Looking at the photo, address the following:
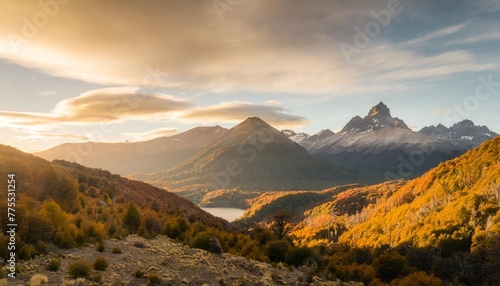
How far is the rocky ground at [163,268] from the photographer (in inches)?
631

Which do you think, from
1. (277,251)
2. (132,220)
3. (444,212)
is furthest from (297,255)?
(444,212)

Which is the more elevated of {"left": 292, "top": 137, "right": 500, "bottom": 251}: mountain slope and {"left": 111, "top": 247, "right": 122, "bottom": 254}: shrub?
{"left": 111, "top": 247, "right": 122, "bottom": 254}: shrub

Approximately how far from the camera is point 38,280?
561 inches

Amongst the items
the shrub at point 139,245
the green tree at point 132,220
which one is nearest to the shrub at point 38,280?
the shrub at point 139,245

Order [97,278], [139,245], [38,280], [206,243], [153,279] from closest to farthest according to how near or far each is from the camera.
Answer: [38,280]
[97,278]
[153,279]
[139,245]
[206,243]

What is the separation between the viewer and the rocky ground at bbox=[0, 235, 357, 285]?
1603 centimetres

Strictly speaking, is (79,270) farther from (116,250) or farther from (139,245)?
(139,245)

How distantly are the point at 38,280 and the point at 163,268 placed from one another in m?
7.36

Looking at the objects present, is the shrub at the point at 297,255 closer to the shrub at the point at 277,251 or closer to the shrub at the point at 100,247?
the shrub at the point at 277,251

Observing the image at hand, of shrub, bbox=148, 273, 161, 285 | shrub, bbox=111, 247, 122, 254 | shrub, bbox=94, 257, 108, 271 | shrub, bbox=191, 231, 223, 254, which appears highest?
shrub, bbox=94, 257, 108, 271

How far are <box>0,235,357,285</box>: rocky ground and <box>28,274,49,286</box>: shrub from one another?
51mm

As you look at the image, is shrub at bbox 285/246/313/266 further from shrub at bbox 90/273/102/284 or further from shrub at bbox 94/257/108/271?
shrub at bbox 90/273/102/284

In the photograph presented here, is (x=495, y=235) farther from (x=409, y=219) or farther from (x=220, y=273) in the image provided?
(x=220, y=273)

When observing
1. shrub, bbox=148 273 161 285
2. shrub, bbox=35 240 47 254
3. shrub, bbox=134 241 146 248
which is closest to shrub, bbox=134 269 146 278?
shrub, bbox=148 273 161 285
